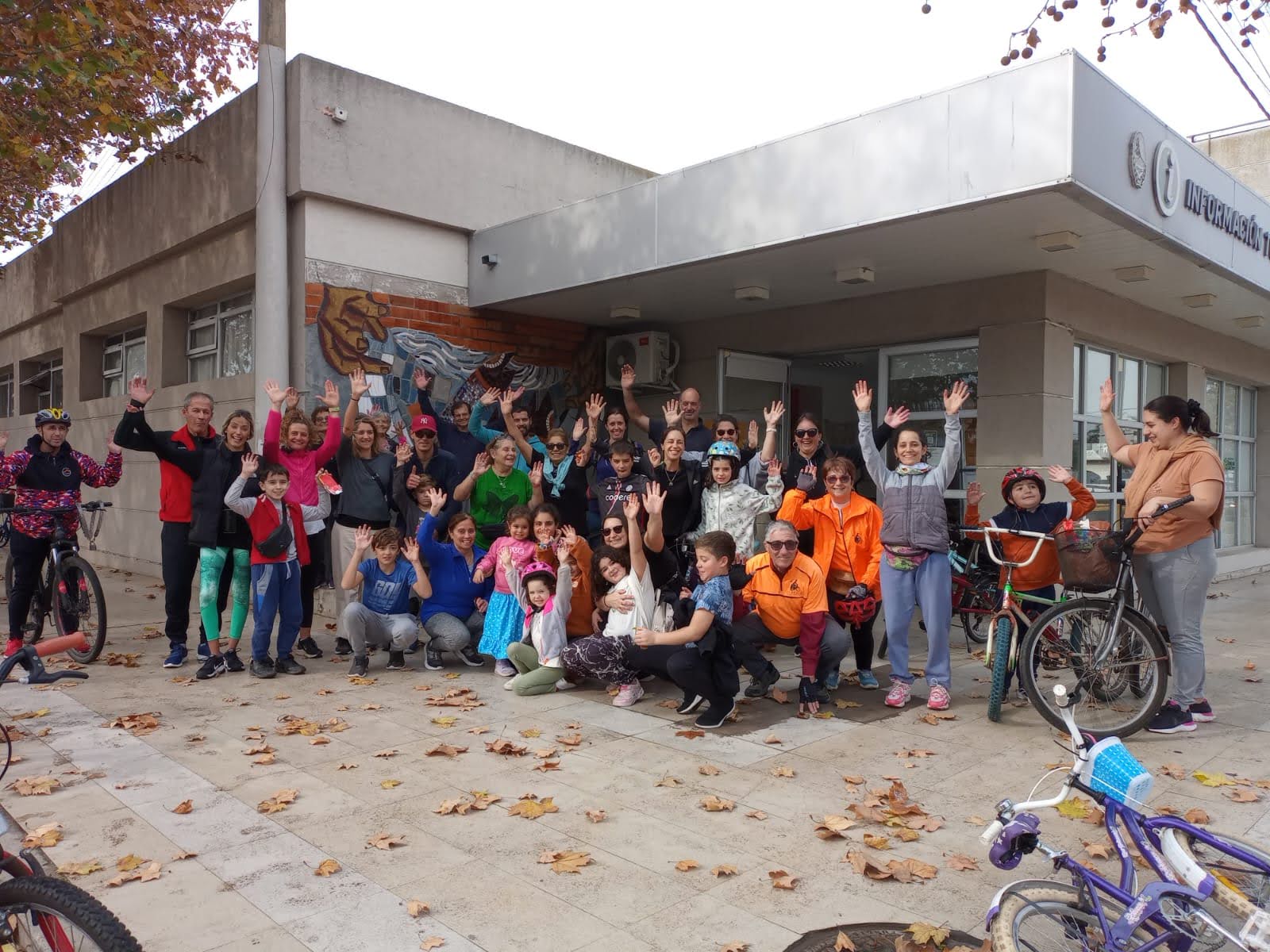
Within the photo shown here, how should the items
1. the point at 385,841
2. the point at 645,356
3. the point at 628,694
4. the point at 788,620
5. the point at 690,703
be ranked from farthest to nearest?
the point at 645,356 < the point at 628,694 < the point at 788,620 < the point at 690,703 < the point at 385,841

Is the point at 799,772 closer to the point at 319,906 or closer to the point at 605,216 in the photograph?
the point at 319,906

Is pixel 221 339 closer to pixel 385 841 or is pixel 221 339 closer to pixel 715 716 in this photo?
pixel 715 716

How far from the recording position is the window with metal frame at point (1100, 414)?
966cm

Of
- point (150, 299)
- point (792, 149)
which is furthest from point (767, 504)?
point (150, 299)

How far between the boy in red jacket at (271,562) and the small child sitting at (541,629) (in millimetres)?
1718

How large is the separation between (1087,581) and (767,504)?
7.49 feet

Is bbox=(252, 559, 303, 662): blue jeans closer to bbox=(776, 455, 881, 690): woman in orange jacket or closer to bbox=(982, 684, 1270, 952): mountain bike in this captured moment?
bbox=(776, 455, 881, 690): woman in orange jacket

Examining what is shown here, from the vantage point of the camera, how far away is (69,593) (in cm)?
729

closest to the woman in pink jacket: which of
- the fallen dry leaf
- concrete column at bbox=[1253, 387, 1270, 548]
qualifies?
the fallen dry leaf

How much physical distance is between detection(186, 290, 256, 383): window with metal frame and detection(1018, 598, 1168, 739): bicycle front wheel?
880cm

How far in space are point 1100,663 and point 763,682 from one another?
1.94 m

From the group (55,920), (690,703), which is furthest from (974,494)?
(55,920)

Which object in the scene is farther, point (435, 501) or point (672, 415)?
point (672, 415)

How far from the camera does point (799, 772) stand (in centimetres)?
464
